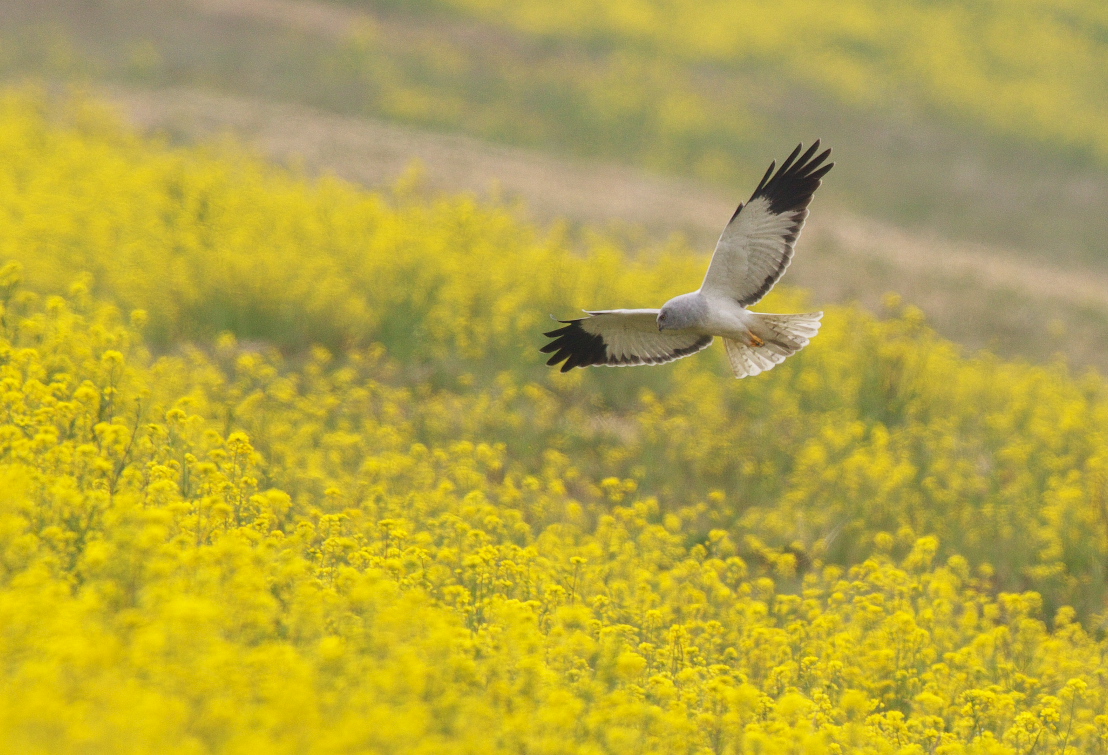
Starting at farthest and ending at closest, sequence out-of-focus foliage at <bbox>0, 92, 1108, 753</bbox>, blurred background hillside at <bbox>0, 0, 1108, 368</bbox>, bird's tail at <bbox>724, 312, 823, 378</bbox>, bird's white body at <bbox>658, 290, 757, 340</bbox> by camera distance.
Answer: blurred background hillside at <bbox>0, 0, 1108, 368</bbox> → bird's tail at <bbox>724, 312, 823, 378</bbox> → bird's white body at <bbox>658, 290, 757, 340</bbox> → out-of-focus foliage at <bbox>0, 92, 1108, 753</bbox>

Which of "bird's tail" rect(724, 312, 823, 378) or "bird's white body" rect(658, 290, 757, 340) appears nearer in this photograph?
"bird's white body" rect(658, 290, 757, 340)

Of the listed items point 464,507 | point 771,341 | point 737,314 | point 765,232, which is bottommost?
point 464,507

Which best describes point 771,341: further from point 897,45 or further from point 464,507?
point 897,45

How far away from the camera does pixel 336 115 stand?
67.5 feet

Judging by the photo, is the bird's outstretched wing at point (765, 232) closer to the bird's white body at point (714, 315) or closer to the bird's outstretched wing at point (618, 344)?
the bird's white body at point (714, 315)

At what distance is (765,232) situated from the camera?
20.1ft

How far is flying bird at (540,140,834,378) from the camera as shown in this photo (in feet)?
19.9

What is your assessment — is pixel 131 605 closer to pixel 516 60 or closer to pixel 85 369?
pixel 85 369

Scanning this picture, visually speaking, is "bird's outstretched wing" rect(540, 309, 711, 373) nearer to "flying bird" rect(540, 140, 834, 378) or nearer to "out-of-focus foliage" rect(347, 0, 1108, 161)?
"flying bird" rect(540, 140, 834, 378)

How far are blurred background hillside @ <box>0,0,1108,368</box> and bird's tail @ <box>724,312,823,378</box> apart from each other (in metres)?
7.79

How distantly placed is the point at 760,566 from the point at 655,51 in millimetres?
22429

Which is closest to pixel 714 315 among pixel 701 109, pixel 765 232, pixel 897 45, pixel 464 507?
pixel 765 232

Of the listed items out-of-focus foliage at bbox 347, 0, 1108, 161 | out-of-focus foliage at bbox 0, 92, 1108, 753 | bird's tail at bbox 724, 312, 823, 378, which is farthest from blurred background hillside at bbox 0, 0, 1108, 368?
bird's tail at bbox 724, 312, 823, 378

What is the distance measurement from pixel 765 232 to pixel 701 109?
64.8ft
